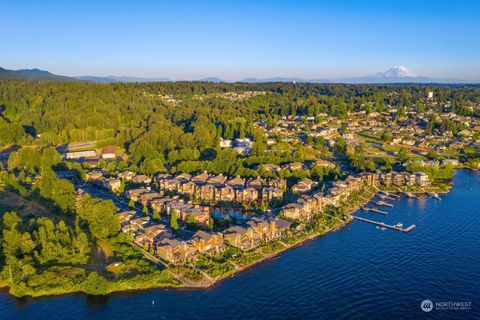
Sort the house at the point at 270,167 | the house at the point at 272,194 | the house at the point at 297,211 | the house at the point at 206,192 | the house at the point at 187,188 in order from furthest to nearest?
the house at the point at 270,167
the house at the point at 187,188
the house at the point at 206,192
the house at the point at 272,194
the house at the point at 297,211

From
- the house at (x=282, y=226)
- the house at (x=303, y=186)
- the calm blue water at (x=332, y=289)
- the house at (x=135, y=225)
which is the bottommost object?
the calm blue water at (x=332, y=289)

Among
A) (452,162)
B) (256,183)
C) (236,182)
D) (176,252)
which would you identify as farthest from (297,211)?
(452,162)

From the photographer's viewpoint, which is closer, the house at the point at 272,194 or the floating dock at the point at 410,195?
the house at the point at 272,194

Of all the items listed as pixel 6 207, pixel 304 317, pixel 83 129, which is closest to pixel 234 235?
pixel 304 317

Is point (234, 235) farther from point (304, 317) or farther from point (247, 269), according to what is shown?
point (304, 317)

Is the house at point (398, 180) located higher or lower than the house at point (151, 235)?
higher

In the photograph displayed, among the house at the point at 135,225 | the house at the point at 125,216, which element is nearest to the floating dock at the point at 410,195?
the house at the point at 135,225

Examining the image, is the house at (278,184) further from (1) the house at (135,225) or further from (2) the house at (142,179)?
(1) the house at (135,225)
